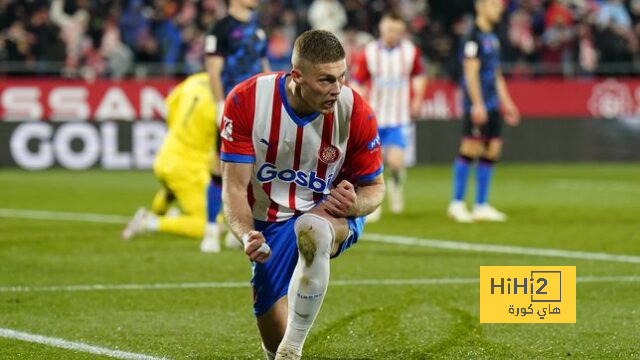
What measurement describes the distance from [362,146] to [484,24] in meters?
8.64

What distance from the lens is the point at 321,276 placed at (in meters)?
5.76

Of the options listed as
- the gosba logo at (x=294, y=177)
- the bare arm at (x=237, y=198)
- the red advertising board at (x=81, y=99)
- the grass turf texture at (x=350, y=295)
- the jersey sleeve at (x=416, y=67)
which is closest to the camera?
the bare arm at (x=237, y=198)

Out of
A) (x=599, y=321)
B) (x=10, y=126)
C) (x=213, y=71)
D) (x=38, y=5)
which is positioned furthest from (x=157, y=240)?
(x=38, y=5)

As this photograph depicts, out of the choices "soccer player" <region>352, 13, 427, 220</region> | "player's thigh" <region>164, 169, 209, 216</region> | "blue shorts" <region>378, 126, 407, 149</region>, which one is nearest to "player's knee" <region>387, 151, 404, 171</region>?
"soccer player" <region>352, 13, 427, 220</region>

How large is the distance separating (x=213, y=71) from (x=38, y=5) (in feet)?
41.6

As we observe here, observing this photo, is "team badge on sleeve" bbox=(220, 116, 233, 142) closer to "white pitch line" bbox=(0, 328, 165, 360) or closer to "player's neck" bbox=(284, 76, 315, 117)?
"player's neck" bbox=(284, 76, 315, 117)

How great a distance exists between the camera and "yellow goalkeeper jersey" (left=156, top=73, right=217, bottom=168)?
12.1m

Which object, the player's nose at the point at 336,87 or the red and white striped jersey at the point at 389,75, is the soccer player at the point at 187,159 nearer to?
the red and white striped jersey at the point at 389,75

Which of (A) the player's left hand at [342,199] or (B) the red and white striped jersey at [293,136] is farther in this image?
(B) the red and white striped jersey at [293,136]

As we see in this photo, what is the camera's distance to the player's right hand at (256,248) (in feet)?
18.2

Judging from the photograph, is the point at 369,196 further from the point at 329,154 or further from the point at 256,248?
the point at 256,248

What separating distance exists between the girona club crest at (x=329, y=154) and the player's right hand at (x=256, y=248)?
0.56m

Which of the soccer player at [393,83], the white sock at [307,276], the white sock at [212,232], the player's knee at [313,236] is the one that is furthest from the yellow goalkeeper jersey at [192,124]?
the player's knee at [313,236]

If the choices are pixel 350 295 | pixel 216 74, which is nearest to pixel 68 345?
pixel 350 295
